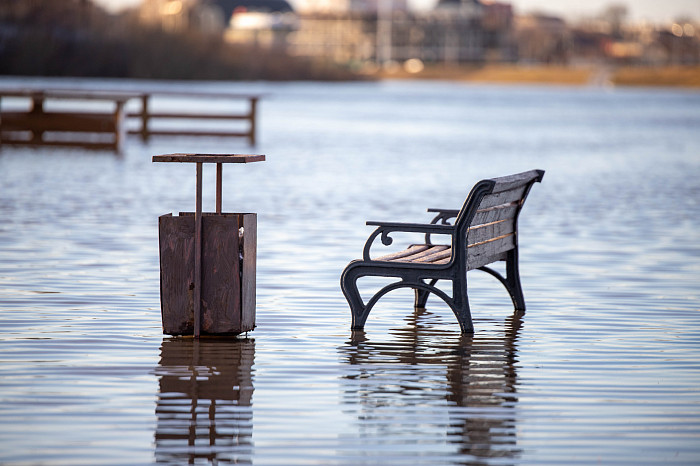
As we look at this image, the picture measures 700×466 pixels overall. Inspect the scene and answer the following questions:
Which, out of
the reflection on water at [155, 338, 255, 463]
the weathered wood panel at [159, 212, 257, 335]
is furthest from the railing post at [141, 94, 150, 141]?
the reflection on water at [155, 338, 255, 463]

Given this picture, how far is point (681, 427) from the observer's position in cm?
621

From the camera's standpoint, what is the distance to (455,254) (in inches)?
320

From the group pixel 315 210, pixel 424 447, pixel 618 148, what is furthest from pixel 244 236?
pixel 618 148

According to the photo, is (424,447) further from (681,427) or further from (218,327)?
(218,327)

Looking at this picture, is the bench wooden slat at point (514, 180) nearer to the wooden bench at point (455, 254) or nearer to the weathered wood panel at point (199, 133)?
the wooden bench at point (455, 254)

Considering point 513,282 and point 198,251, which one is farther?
point 513,282

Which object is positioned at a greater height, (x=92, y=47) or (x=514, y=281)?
(x=92, y=47)

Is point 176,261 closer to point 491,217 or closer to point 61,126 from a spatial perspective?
point 491,217

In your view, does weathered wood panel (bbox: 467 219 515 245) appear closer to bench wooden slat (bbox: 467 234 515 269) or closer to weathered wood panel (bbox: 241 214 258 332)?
bench wooden slat (bbox: 467 234 515 269)

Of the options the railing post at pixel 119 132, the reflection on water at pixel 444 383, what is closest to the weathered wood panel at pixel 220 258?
the reflection on water at pixel 444 383

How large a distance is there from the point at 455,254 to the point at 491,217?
2.48 feet

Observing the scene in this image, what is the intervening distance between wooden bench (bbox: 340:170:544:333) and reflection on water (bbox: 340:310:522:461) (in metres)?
0.27

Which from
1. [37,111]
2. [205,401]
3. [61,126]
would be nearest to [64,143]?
[61,126]

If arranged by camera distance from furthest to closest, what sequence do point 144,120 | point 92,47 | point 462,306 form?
point 92,47
point 144,120
point 462,306
